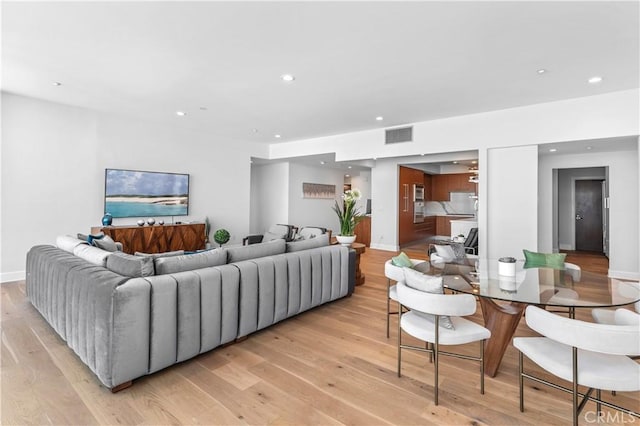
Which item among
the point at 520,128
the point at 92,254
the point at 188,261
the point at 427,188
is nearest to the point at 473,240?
the point at 520,128

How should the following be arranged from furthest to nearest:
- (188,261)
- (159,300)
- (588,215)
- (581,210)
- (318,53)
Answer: (581,210), (588,215), (318,53), (188,261), (159,300)

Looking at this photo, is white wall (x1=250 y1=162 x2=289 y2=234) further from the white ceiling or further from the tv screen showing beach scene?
the white ceiling

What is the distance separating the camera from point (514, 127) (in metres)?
4.96

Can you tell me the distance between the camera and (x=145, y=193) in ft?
19.5

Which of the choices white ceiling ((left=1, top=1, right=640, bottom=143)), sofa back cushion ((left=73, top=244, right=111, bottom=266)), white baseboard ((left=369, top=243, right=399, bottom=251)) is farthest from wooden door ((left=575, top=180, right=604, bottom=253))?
sofa back cushion ((left=73, top=244, right=111, bottom=266))

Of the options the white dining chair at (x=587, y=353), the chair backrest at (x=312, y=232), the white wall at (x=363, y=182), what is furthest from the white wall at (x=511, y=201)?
the white wall at (x=363, y=182)

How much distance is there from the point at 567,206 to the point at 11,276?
39.3 feet

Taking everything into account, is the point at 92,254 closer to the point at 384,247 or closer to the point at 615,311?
the point at 615,311

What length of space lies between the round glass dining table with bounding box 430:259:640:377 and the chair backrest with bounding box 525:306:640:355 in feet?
1.38

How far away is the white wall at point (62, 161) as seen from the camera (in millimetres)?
4645

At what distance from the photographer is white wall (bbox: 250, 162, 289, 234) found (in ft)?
29.4

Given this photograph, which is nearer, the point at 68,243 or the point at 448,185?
the point at 68,243

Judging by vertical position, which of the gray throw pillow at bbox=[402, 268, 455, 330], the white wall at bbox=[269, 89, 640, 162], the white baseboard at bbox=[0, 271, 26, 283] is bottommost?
the white baseboard at bbox=[0, 271, 26, 283]

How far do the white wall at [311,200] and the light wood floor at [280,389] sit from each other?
6286mm
